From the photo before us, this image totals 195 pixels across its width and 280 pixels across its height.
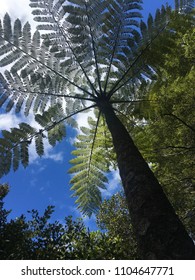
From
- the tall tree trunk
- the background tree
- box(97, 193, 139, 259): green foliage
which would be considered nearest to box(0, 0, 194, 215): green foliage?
the background tree

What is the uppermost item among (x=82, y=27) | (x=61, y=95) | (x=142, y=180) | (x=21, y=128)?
(x=82, y=27)

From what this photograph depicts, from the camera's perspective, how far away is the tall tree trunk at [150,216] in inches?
88.1

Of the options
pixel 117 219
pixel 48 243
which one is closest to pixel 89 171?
pixel 48 243

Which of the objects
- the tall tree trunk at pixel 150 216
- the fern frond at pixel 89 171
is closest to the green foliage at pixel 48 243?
the fern frond at pixel 89 171

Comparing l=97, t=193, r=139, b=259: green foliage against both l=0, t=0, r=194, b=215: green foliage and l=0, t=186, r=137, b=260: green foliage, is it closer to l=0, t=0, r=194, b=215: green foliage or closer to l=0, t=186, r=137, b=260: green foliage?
l=0, t=186, r=137, b=260: green foliage

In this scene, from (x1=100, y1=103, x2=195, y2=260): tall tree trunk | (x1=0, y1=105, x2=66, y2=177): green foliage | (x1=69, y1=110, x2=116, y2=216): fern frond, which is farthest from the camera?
(x1=69, y1=110, x2=116, y2=216): fern frond

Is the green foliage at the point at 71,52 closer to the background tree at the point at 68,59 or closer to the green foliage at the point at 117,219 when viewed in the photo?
the background tree at the point at 68,59

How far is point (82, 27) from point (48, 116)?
1967 millimetres

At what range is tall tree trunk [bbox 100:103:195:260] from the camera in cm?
224

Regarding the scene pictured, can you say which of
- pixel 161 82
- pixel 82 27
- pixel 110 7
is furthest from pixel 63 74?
pixel 161 82

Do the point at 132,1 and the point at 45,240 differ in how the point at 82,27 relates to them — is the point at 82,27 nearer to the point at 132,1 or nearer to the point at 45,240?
the point at 132,1

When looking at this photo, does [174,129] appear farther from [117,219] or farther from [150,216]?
[117,219]

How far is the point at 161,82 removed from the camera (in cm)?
693

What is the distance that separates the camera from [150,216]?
8.56 feet
